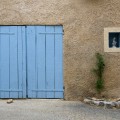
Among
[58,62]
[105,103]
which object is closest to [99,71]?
[105,103]

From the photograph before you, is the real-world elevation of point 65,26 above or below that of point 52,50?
above

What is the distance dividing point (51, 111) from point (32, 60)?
1660mm

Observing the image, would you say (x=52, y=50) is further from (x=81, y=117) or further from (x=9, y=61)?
(x=81, y=117)

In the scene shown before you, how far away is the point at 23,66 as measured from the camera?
9.34 meters

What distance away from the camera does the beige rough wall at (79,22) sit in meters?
9.23

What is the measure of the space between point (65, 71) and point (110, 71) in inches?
44.1

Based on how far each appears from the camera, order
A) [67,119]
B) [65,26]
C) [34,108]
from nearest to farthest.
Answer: [67,119] < [34,108] < [65,26]

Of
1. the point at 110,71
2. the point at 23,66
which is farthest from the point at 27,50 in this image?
the point at 110,71

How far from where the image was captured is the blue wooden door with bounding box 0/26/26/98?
930 centimetres

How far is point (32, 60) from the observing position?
30.6ft

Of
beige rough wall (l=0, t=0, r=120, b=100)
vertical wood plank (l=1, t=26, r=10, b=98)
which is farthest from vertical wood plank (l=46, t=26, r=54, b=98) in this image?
vertical wood plank (l=1, t=26, r=10, b=98)

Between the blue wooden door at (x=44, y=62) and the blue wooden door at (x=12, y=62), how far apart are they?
15cm

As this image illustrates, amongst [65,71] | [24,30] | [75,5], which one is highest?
[75,5]

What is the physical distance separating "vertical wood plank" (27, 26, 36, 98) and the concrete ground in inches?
14.0
